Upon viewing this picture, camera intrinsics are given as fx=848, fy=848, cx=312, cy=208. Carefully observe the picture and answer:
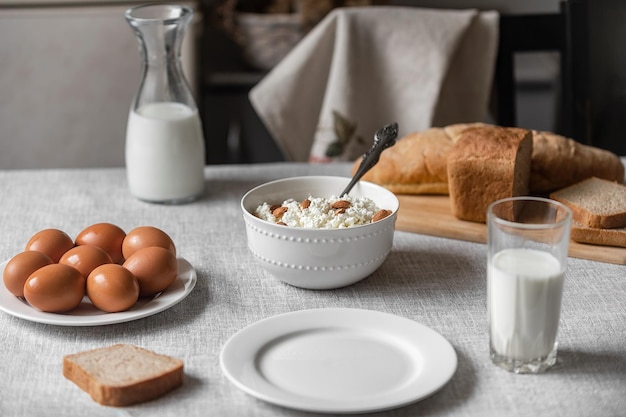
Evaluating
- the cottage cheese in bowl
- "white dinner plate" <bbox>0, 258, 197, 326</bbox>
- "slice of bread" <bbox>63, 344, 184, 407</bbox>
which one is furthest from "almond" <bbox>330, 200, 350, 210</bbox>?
"slice of bread" <bbox>63, 344, 184, 407</bbox>

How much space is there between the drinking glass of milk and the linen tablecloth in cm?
3

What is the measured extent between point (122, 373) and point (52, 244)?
323 millimetres

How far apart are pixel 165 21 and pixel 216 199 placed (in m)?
0.33

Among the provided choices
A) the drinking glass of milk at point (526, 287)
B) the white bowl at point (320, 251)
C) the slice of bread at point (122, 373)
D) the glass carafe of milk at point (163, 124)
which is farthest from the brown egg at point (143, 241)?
the drinking glass of milk at point (526, 287)

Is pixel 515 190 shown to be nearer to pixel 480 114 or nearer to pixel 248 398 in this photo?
pixel 248 398

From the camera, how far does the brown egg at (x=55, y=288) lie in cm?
105

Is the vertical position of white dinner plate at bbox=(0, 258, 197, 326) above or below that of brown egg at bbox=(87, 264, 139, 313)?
below

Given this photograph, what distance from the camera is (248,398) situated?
0.92 m

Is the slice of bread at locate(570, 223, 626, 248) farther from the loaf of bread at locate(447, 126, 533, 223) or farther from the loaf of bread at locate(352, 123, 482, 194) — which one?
the loaf of bread at locate(352, 123, 482, 194)

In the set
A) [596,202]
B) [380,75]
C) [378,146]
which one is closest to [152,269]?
[378,146]

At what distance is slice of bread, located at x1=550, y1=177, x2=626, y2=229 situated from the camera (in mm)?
1308

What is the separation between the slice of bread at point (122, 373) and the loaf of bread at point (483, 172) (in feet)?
2.09

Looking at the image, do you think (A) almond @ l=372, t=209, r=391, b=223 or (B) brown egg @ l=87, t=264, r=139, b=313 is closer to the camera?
(B) brown egg @ l=87, t=264, r=139, b=313

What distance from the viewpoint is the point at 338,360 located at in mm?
981
